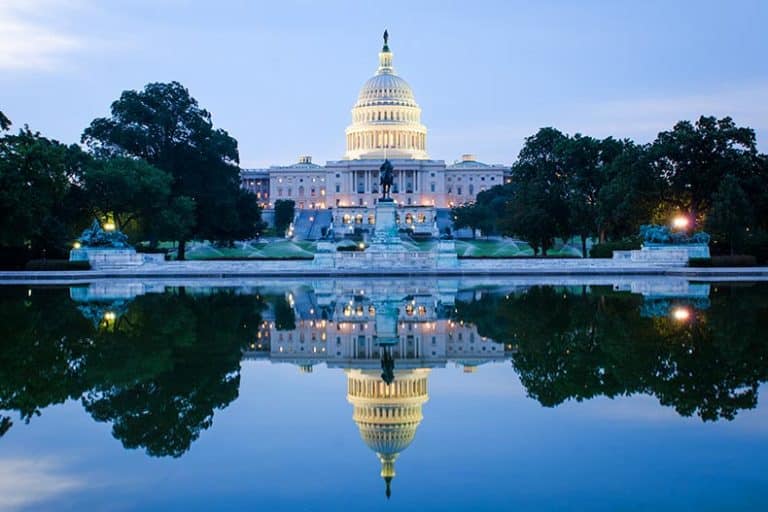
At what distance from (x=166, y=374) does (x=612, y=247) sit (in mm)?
46220

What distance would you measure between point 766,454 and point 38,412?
8.56 m

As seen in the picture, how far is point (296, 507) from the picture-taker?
8.11m

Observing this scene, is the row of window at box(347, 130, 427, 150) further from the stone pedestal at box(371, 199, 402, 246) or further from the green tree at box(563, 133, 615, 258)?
the stone pedestal at box(371, 199, 402, 246)

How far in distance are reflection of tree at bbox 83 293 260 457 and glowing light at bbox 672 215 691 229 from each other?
37.3 metres

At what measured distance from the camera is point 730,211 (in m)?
50.4

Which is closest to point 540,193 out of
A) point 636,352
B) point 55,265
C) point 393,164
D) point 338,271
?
point 338,271

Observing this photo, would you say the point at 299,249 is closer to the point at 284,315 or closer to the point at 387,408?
the point at 284,315

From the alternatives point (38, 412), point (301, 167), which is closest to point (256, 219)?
point (38, 412)

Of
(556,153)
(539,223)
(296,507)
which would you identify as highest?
(556,153)

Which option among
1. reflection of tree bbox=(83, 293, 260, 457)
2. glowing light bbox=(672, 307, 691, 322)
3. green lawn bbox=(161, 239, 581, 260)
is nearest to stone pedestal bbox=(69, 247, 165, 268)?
green lawn bbox=(161, 239, 581, 260)

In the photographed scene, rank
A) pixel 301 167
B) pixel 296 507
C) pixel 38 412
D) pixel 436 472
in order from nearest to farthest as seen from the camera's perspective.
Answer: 1. pixel 296 507
2. pixel 436 472
3. pixel 38 412
4. pixel 301 167

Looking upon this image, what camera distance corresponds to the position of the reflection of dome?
10.2 m

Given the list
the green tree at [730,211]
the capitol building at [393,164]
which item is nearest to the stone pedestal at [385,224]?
the green tree at [730,211]

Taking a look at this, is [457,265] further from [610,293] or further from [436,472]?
[436,472]
